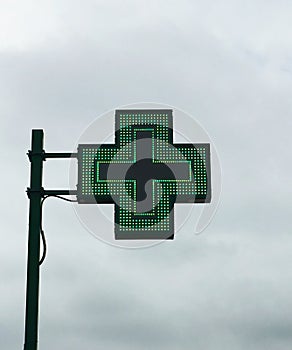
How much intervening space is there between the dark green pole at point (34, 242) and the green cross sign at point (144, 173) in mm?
600

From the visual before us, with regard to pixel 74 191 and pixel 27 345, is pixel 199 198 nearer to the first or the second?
pixel 74 191

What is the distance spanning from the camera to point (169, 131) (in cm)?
1213

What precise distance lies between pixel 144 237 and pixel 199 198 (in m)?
0.90

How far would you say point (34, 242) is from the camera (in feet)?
39.0

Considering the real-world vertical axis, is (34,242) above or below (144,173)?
below

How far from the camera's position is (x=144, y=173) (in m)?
12.1

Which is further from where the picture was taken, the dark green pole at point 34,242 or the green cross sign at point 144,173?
the green cross sign at point 144,173

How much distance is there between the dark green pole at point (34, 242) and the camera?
11477 millimetres

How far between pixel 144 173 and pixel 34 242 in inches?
67.1

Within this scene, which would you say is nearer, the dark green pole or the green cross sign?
the dark green pole

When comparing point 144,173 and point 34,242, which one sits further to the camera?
point 144,173

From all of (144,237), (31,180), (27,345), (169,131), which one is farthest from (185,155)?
(27,345)

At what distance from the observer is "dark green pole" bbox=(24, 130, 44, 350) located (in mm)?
11477

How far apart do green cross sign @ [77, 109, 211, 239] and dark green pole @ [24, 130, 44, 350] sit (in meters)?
0.60
